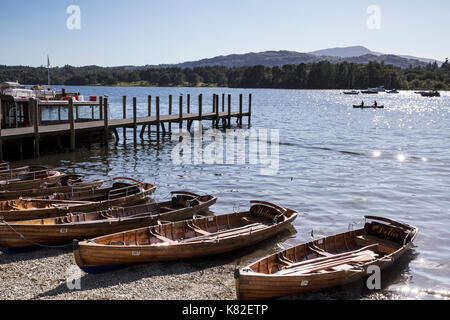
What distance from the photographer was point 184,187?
80.1 feet

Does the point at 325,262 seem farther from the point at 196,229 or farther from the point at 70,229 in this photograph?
the point at 70,229

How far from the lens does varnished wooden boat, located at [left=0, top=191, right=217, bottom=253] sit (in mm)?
13523

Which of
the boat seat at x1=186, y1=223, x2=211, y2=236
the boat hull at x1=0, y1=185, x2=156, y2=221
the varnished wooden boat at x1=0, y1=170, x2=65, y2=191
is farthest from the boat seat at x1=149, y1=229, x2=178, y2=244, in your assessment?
the varnished wooden boat at x1=0, y1=170, x2=65, y2=191

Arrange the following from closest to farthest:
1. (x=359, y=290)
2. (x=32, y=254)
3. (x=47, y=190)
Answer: (x=359, y=290) < (x=32, y=254) < (x=47, y=190)

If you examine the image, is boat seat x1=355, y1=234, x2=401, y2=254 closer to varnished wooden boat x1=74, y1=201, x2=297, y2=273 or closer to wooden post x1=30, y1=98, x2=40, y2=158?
varnished wooden boat x1=74, y1=201, x2=297, y2=273

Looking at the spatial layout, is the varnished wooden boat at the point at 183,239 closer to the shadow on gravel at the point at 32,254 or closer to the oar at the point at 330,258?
the shadow on gravel at the point at 32,254

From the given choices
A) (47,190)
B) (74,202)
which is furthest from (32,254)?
(47,190)

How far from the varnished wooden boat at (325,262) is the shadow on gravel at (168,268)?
5.92 ft

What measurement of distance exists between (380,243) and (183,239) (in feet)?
21.7

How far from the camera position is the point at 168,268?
13.1 meters

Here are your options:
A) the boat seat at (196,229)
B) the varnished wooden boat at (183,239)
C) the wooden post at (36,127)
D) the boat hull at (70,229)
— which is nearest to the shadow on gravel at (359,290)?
the varnished wooden boat at (183,239)

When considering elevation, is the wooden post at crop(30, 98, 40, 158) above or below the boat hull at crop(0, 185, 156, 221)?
above

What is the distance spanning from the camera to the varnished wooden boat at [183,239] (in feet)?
40.5
